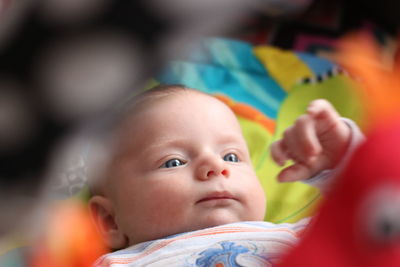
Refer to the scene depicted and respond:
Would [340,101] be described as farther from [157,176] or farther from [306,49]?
[157,176]

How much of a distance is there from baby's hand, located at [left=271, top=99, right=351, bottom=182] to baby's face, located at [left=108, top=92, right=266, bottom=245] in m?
0.10

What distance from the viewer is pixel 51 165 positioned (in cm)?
77

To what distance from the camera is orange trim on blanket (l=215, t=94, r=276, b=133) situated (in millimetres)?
949

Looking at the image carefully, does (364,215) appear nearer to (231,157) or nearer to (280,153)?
(280,153)

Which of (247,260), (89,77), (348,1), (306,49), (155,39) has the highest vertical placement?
(348,1)

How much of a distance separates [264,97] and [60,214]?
1.38ft

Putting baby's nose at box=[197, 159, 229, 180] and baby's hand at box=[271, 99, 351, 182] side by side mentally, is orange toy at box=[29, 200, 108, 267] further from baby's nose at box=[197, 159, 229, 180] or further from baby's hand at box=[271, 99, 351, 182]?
baby's hand at box=[271, 99, 351, 182]

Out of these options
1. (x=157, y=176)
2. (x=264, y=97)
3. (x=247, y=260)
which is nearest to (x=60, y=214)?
(x=157, y=176)

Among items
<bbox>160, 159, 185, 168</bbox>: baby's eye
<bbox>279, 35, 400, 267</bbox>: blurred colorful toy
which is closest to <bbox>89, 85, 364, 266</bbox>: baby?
<bbox>160, 159, 185, 168</bbox>: baby's eye

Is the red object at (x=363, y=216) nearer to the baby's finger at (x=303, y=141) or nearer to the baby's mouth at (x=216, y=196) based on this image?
the baby's finger at (x=303, y=141)

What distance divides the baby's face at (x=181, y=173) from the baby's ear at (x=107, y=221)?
14 mm

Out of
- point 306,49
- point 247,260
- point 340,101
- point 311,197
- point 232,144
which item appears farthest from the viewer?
point 306,49

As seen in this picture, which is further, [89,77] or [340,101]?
[340,101]

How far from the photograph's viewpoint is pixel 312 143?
0.49 m
